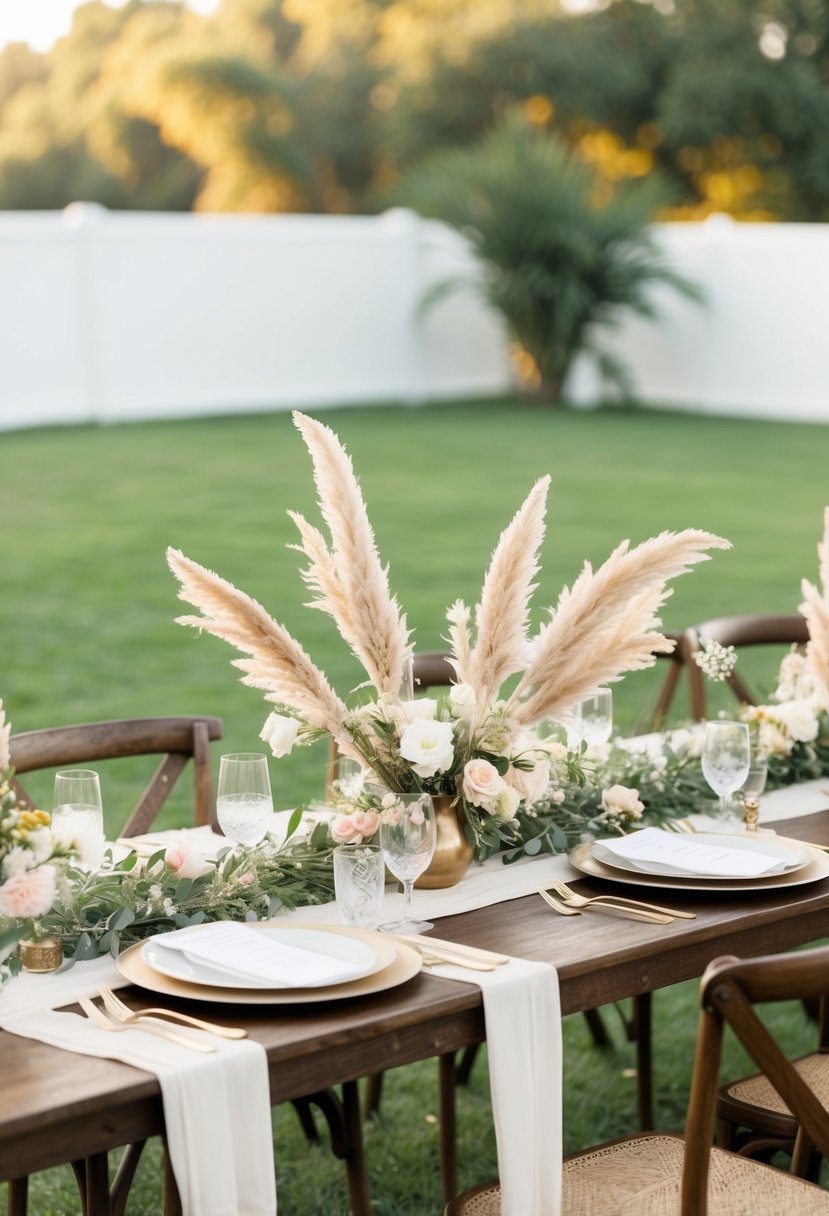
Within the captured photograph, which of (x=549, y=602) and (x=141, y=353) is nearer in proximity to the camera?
(x=549, y=602)

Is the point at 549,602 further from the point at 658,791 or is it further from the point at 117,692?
the point at 658,791

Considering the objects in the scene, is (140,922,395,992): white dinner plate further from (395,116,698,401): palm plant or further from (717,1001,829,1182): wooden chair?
(395,116,698,401): palm plant

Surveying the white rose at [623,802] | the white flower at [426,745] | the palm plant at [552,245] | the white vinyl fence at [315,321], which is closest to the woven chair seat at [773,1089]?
the white rose at [623,802]

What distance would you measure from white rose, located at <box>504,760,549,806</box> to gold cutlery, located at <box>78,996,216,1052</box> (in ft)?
2.81

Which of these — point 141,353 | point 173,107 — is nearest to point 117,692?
point 141,353

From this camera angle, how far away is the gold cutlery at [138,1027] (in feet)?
6.70

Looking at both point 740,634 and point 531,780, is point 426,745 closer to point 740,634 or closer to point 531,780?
point 531,780

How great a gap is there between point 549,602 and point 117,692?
249cm

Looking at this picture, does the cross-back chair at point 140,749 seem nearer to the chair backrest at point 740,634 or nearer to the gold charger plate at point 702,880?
the gold charger plate at point 702,880

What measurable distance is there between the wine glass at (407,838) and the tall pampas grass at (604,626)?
13.2 inches

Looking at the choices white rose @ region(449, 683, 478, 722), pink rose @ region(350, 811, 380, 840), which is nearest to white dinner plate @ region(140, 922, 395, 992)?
pink rose @ region(350, 811, 380, 840)

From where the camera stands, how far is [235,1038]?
6.81ft

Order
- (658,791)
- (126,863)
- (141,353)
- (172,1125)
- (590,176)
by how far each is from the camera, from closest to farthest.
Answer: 1. (172,1125)
2. (126,863)
3. (658,791)
4. (141,353)
5. (590,176)

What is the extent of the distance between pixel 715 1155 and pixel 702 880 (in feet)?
1.34
